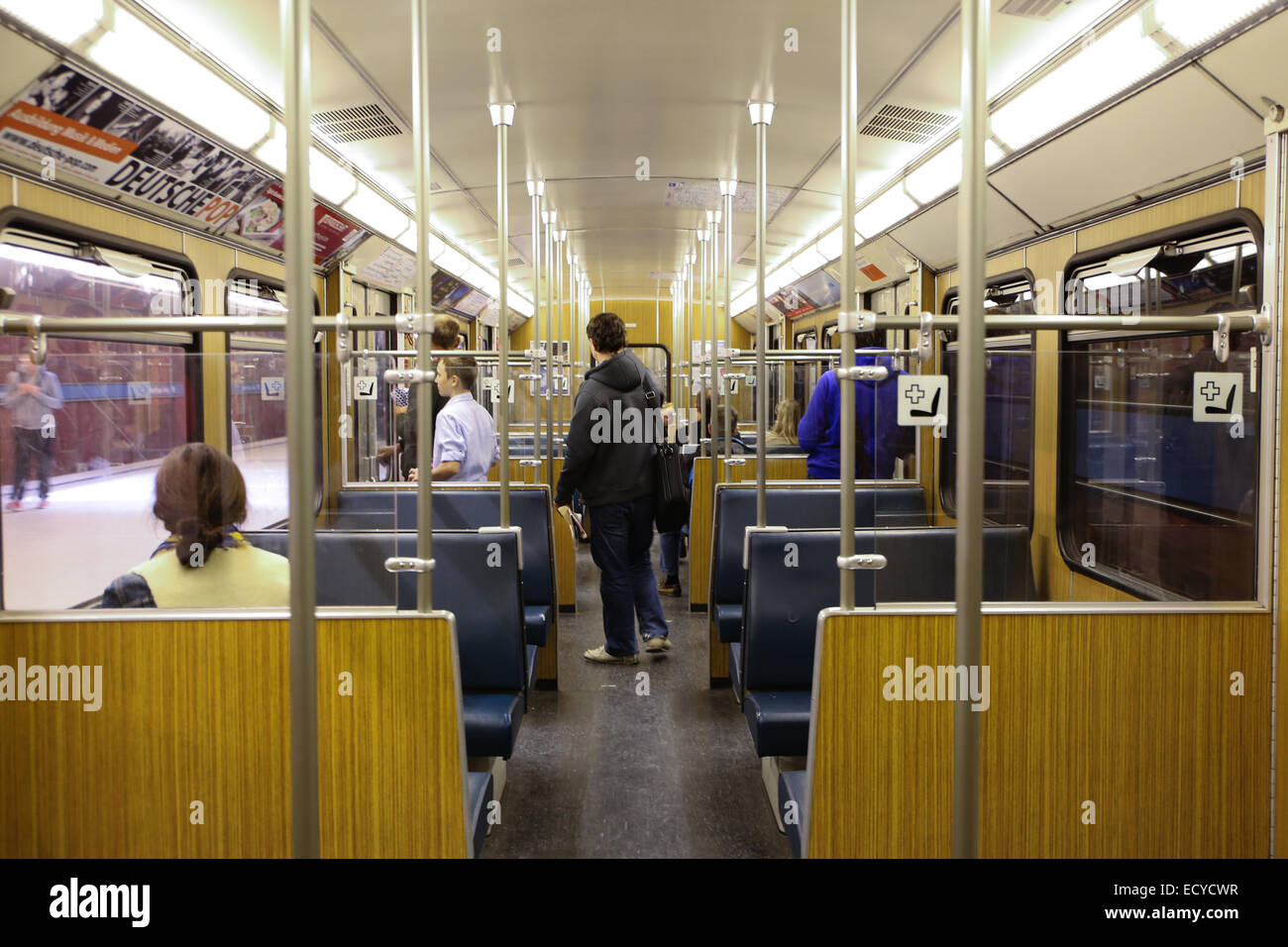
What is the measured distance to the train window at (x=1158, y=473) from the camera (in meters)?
2.15

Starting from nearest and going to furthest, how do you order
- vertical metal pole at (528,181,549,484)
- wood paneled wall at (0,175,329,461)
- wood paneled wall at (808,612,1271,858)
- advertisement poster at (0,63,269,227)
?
wood paneled wall at (0,175,329,461) → wood paneled wall at (808,612,1271,858) → advertisement poster at (0,63,269,227) → vertical metal pole at (528,181,549,484)

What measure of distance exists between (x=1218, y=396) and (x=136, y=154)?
339 cm

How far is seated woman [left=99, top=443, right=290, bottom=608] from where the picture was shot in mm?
1999

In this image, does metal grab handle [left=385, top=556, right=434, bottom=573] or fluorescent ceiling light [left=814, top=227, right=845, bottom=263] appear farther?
fluorescent ceiling light [left=814, top=227, right=845, bottom=263]

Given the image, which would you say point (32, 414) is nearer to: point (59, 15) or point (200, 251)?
point (59, 15)

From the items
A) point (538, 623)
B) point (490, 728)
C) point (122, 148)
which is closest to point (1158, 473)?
point (490, 728)

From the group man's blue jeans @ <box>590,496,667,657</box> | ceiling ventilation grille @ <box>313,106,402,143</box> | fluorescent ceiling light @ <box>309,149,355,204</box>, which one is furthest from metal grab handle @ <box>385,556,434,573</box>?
fluorescent ceiling light @ <box>309,149,355,204</box>

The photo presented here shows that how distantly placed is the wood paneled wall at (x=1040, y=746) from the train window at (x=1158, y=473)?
21cm

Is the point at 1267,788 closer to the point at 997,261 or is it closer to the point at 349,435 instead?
the point at 349,435

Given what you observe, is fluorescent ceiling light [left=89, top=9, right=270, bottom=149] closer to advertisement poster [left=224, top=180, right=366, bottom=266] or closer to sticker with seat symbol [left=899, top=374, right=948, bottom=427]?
advertisement poster [left=224, top=180, right=366, bottom=266]

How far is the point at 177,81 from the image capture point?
9.86 feet

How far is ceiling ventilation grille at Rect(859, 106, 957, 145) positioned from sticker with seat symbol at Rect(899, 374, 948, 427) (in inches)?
90.4

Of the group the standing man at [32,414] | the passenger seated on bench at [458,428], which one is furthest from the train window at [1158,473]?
the passenger seated on bench at [458,428]
